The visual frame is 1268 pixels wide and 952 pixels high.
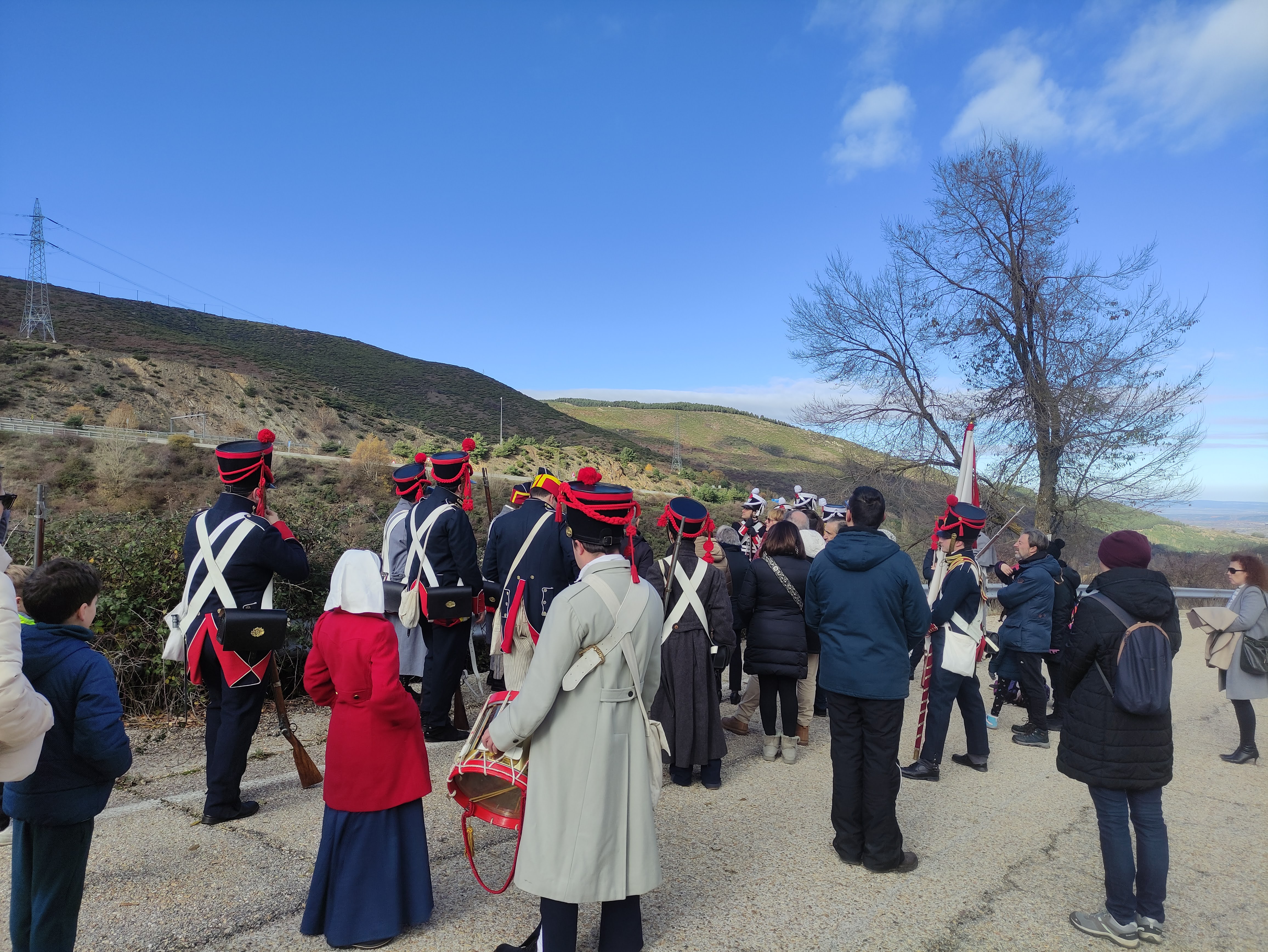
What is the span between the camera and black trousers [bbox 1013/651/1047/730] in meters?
6.68

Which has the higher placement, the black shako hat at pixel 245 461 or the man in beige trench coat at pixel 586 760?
the black shako hat at pixel 245 461

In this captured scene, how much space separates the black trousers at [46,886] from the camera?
267 centimetres

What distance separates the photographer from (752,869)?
406cm

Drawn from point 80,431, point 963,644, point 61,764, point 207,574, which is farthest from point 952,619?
point 80,431

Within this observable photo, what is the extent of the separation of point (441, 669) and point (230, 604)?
1948 millimetres

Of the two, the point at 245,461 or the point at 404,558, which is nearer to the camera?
the point at 245,461

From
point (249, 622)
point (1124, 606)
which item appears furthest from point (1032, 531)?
point (249, 622)

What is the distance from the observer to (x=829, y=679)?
417 centimetres

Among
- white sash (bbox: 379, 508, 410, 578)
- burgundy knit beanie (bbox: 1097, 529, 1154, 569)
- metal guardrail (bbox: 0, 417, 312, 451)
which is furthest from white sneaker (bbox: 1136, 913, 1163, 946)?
metal guardrail (bbox: 0, 417, 312, 451)

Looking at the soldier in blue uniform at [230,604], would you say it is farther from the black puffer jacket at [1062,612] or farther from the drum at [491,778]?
Answer: the black puffer jacket at [1062,612]

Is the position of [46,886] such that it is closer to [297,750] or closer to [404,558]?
[297,750]

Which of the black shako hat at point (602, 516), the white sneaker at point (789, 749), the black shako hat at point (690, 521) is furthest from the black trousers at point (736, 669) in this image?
the black shako hat at point (602, 516)

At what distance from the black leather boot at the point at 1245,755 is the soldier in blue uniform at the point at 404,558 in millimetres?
6744

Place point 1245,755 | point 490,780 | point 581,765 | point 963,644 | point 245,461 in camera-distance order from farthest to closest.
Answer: point 1245,755
point 963,644
point 245,461
point 490,780
point 581,765
